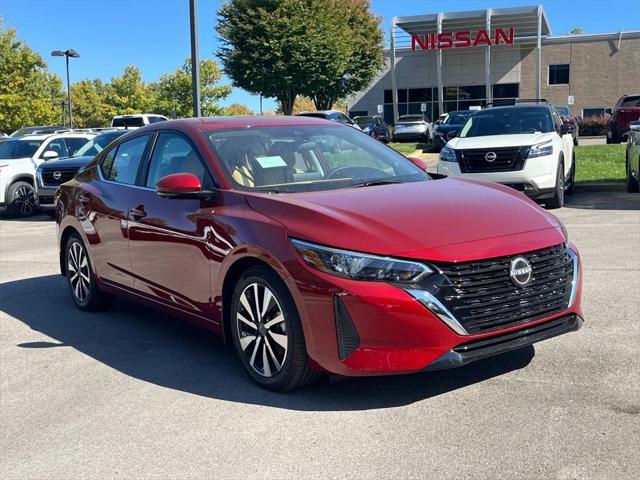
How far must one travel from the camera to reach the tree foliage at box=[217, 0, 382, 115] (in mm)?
34344

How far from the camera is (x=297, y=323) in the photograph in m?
4.00

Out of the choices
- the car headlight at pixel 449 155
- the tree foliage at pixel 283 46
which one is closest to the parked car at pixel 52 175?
the car headlight at pixel 449 155

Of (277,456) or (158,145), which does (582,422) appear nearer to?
(277,456)

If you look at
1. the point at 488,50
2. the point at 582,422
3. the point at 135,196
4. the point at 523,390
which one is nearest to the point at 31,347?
the point at 135,196

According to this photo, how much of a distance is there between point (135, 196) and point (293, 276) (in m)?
2.15

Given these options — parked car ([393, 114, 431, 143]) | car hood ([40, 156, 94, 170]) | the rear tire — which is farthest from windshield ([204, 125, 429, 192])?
parked car ([393, 114, 431, 143])

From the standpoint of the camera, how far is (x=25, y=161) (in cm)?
1580

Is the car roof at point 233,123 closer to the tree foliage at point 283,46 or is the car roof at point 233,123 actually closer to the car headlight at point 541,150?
the car headlight at point 541,150

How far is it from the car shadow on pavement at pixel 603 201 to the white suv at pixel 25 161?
34.8 ft

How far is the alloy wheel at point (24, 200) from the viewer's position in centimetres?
1572

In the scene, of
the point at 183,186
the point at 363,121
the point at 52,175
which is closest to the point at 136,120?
the point at 52,175

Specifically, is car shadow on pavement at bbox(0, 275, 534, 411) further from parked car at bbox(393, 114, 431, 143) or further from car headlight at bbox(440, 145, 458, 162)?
parked car at bbox(393, 114, 431, 143)

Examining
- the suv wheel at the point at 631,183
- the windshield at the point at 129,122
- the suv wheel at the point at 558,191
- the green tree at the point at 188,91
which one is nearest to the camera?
the suv wheel at the point at 558,191

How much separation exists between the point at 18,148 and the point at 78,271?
11.0 metres
